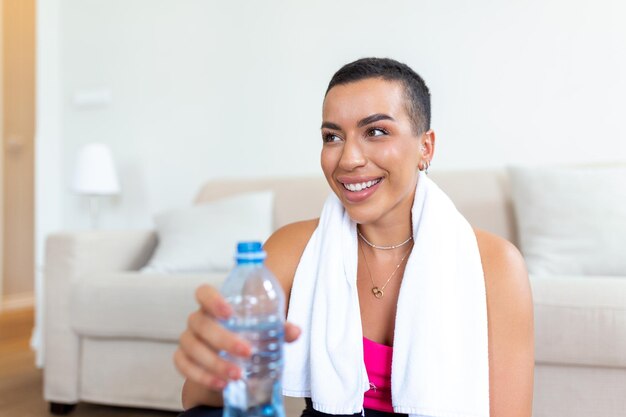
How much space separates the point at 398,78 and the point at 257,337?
592 millimetres

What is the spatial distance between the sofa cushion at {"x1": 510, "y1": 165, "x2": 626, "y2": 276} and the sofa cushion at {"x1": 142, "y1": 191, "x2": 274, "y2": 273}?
979 millimetres

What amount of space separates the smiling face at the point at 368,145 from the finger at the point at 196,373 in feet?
1.59

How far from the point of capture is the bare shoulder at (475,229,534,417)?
1100 millimetres

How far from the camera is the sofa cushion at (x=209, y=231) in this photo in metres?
2.48

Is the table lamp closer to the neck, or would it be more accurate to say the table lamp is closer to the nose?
the neck

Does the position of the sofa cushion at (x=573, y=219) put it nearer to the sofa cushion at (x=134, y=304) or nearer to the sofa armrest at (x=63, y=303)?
the sofa cushion at (x=134, y=304)

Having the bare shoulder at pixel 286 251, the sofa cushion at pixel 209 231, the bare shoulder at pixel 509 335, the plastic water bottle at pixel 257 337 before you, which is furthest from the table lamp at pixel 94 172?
the plastic water bottle at pixel 257 337

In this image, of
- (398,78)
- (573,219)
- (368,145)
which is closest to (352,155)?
(368,145)

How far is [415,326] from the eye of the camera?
3.64ft

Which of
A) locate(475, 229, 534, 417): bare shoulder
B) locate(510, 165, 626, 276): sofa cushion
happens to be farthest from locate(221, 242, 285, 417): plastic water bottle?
locate(510, 165, 626, 276): sofa cushion

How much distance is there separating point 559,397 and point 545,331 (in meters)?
0.18

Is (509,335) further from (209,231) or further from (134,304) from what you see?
(209,231)

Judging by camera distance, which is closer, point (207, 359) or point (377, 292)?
point (207, 359)

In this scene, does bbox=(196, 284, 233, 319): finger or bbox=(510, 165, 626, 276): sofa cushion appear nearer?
bbox=(196, 284, 233, 319): finger
